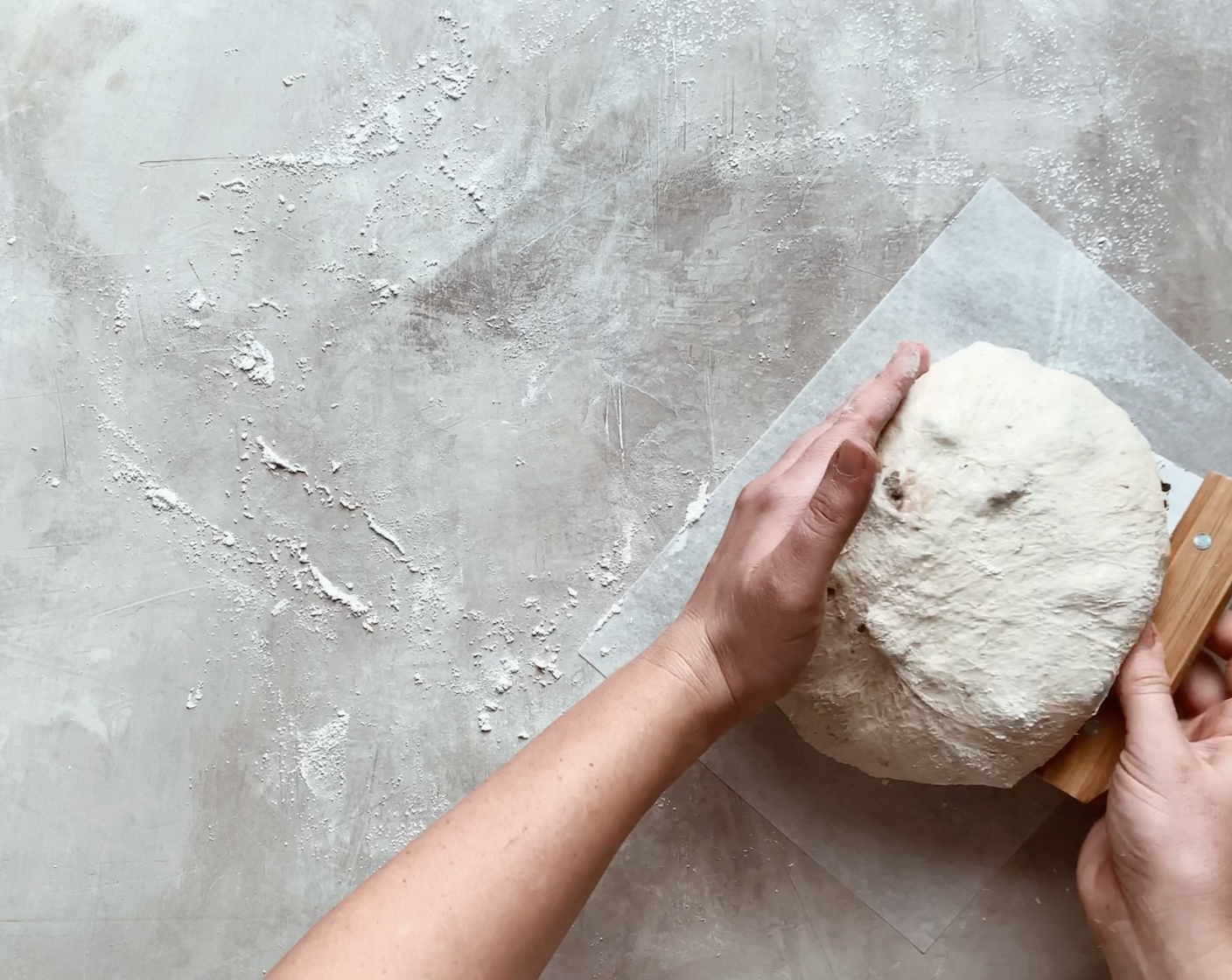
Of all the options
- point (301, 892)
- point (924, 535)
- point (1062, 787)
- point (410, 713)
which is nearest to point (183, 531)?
point (410, 713)

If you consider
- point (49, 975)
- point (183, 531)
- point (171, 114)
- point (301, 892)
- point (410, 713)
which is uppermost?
point (171, 114)

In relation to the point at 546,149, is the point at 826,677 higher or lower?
lower

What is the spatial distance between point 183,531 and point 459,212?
0.71 m

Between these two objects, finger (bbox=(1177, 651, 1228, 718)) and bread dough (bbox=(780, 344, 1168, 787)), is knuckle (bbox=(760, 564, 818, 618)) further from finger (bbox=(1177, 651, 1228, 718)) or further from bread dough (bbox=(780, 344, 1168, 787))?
Result: finger (bbox=(1177, 651, 1228, 718))

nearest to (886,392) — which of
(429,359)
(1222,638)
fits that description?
(1222,638)

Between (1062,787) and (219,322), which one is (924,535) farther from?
(219,322)

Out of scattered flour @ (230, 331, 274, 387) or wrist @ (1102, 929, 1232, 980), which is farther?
scattered flour @ (230, 331, 274, 387)

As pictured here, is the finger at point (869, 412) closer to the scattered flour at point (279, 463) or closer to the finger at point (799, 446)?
the finger at point (799, 446)

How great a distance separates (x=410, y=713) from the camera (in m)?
1.43

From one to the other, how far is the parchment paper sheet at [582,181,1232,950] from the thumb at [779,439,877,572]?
337 mm

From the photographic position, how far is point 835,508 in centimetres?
102

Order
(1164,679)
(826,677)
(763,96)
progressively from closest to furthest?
(1164,679) < (826,677) < (763,96)

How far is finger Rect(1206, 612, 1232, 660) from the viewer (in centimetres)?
118

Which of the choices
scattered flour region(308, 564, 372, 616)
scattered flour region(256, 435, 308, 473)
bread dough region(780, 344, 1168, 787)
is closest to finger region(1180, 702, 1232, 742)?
bread dough region(780, 344, 1168, 787)
